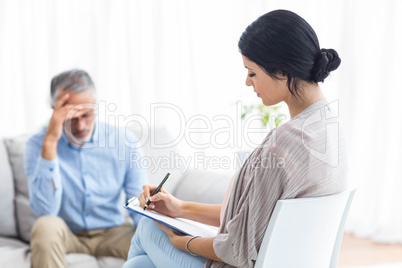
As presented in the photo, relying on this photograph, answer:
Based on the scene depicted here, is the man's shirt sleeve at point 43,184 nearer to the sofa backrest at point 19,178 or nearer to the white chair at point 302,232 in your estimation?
the sofa backrest at point 19,178

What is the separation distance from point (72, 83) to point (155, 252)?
0.97 meters

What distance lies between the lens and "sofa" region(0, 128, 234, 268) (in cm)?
195

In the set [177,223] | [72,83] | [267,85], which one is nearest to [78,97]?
[72,83]

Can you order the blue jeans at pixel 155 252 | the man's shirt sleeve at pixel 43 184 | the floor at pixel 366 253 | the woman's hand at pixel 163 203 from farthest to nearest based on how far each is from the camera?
the floor at pixel 366 253 < the man's shirt sleeve at pixel 43 184 < the woman's hand at pixel 163 203 < the blue jeans at pixel 155 252

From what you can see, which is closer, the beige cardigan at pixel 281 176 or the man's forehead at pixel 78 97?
the beige cardigan at pixel 281 176

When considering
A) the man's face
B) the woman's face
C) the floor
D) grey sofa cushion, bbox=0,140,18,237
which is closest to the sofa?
grey sofa cushion, bbox=0,140,18,237

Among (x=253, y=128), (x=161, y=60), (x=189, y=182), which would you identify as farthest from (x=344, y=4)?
(x=189, y=182)

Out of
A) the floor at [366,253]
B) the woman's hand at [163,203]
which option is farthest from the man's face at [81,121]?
the floor at [366,253]

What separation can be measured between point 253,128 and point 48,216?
5.30ft

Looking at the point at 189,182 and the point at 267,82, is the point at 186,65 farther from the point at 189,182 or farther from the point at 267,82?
the point at 267,82

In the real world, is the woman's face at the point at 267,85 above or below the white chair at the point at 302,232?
above

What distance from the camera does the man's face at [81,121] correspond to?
6.35 ft

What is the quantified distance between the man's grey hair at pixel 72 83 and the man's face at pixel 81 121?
0.02 meters

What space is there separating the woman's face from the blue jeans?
0.49 meters
